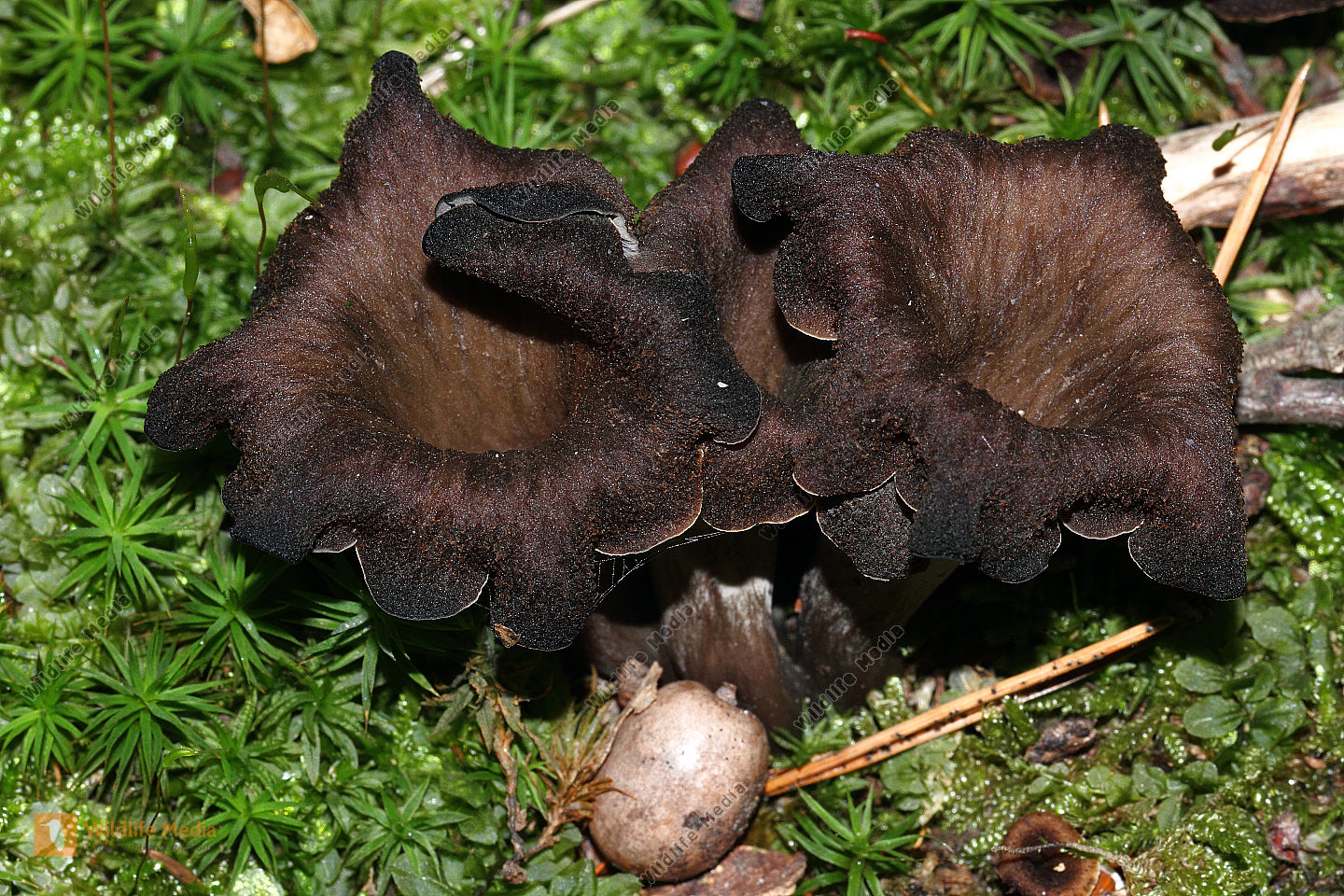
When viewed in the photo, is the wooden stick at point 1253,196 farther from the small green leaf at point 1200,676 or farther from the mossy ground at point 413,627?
the small green leaf at point 1200,676

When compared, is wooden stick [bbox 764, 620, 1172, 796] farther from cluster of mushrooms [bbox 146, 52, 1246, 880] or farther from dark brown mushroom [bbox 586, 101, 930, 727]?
cluster of mushrooms [bbox 146, 52, 1246, 880]

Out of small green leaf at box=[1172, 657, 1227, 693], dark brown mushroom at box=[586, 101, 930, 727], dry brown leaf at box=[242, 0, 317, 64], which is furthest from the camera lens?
dry brown leaf at box=[242, 0, 317, 64]

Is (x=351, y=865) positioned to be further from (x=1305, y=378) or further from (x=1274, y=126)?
(x=1274, y=126)

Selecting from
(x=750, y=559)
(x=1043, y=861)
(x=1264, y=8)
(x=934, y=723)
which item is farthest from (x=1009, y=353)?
(x=1264, y=8)

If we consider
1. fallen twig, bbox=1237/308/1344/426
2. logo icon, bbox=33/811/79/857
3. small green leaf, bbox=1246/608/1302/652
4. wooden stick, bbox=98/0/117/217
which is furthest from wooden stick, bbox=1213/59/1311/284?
logo icon, bbox=33/811/79/857

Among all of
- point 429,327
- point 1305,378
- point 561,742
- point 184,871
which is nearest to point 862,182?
point 429,327
